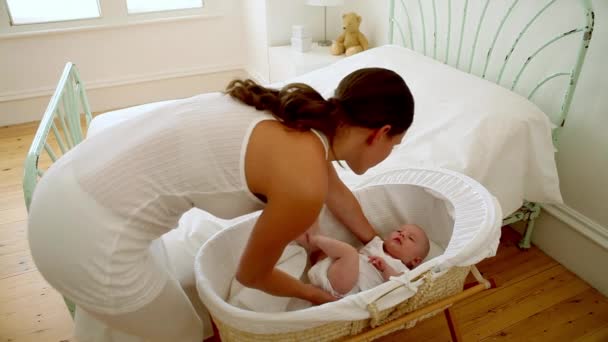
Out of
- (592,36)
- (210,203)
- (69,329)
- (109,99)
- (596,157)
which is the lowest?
(69,329)

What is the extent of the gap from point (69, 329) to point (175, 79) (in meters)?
2.20

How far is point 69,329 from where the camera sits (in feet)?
5.16

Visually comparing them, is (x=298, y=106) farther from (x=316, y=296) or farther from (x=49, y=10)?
(x=49, y=10)

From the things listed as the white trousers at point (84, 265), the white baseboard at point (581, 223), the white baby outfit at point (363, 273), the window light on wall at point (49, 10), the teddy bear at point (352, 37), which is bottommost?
the white baseboard at point (581, 223)

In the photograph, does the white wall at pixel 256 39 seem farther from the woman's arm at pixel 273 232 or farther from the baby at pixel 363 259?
the woman's arm at pixel 273 232

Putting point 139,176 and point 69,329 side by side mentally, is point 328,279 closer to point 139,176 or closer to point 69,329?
point 139,176

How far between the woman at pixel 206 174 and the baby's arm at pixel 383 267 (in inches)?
15.1

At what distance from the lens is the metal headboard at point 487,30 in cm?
150

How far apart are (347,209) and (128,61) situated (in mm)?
2481

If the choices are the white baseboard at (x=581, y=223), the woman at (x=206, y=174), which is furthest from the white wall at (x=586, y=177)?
the woman at (x=206, y=174)

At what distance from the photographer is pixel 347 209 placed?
1342 millimetres

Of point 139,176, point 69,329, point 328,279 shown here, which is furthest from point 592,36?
point 69,329

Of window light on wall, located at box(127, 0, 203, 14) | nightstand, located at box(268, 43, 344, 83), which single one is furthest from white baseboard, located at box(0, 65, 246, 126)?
nightstand, located at box(268, 43, 344, 83)

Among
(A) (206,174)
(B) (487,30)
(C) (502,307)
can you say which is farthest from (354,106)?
(B) (487,30)
